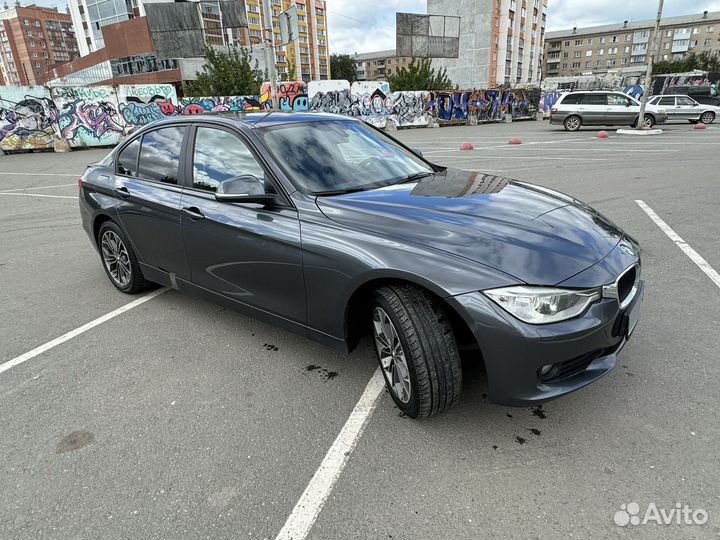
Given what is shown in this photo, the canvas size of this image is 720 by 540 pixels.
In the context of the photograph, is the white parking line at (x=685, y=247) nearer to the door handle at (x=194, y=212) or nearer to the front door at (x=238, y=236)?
the front door at (x=238, y=236)

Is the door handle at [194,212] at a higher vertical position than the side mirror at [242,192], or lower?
lower

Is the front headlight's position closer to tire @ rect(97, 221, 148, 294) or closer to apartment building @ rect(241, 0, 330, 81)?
tire @ rect(97, 221, 148, 294)

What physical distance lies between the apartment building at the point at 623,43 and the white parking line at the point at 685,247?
12226cm

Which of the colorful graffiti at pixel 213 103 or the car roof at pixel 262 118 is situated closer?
the car roof at pixel 262 118

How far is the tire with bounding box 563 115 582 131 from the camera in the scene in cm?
2194

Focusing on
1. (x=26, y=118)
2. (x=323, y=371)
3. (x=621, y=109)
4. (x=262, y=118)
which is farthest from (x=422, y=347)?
(x=26, y=118)

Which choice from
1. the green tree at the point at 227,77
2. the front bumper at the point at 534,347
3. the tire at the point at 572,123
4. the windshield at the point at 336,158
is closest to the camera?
the front bumper at the point at 534,347

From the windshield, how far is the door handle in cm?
71

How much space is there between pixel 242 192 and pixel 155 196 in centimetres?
130

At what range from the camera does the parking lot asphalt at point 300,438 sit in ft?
6.55

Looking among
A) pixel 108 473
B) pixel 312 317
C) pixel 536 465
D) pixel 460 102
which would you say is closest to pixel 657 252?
pixel 536 465

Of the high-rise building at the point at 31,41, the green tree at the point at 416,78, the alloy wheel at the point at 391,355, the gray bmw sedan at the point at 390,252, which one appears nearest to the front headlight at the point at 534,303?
the gray bmw sedan at the point at 390,252

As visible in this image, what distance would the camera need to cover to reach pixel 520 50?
75.9m

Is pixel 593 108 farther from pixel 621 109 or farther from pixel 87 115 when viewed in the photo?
pixel 87 115
